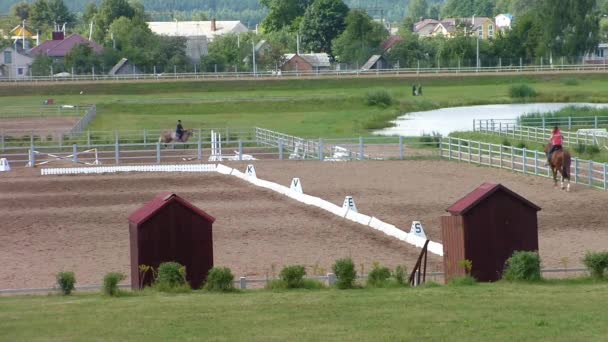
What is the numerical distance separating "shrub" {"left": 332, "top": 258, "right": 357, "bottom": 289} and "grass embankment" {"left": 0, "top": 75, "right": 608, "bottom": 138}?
39.5m

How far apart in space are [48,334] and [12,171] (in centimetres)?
2608

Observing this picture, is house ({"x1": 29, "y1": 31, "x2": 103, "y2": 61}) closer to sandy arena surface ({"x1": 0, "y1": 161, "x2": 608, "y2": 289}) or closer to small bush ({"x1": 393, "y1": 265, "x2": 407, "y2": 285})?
sandy arena surface ({"x1": 0, "y1": 161, "x2": 608, "y2": 289})

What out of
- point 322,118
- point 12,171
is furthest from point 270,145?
point 322,118

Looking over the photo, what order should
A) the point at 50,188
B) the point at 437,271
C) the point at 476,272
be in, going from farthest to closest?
the point at 50,188 → the point at 437,271 → the point at 476,272

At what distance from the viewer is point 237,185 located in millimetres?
33375

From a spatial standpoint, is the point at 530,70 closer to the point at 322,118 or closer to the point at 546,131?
the point at 322,118

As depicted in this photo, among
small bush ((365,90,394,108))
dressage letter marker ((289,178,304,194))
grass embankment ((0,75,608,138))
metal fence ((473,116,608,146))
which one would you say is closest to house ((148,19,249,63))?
grass embankment ((0,75,608,138))

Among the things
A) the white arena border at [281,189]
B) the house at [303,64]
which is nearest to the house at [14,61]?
the house at [303,64]

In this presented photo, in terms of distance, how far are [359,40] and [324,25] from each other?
17096 millimetres

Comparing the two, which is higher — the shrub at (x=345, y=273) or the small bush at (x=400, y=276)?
the shrub at (x=345, y=273)

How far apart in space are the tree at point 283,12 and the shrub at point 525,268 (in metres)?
142

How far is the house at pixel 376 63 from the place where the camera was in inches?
4555

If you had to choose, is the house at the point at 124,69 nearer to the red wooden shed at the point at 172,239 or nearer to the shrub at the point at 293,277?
the red wooden shed at the point at 172,239

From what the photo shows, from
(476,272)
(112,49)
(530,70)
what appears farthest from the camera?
(112,49)
